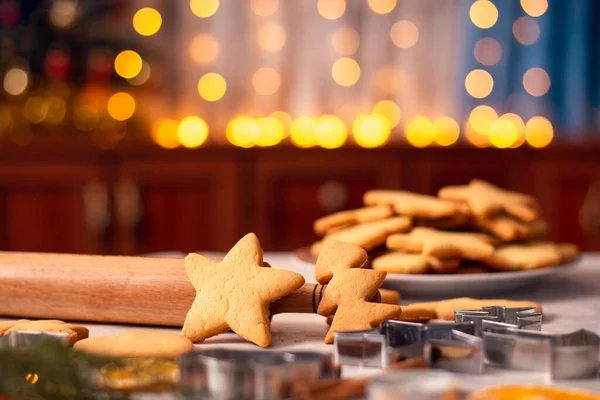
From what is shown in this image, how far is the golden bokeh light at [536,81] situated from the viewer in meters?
3.65

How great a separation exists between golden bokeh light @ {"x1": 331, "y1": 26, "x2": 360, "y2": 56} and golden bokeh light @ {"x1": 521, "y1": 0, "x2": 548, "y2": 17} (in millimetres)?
779

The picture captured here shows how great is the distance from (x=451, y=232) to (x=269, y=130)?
2443 millimetres

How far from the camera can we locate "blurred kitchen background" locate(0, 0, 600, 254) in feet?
10.6

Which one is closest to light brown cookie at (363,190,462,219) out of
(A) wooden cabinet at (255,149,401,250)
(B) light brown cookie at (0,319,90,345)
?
(B) light brown cookie at (0,319,90,345)

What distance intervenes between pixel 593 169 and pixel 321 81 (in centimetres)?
128

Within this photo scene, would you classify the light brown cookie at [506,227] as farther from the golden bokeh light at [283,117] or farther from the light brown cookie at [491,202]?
the golden bokeh light at [283,117]

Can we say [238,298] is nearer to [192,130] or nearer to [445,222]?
[445,222]

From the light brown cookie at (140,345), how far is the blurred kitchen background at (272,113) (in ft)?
7.74

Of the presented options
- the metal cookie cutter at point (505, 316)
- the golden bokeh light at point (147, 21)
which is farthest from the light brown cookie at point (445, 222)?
the golden bokeh light at point (147, 21)

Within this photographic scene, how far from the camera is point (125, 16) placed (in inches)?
147

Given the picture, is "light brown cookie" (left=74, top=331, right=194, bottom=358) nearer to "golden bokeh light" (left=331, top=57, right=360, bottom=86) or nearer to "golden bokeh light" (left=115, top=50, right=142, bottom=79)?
"golden bokeh light" (left=115, top=50, right=142, bottom=79)

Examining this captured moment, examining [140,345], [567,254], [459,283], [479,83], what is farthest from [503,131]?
[140,345]

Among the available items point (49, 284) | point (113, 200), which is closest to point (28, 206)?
point (113, 200)

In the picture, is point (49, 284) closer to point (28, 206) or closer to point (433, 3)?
point (28, 206)
